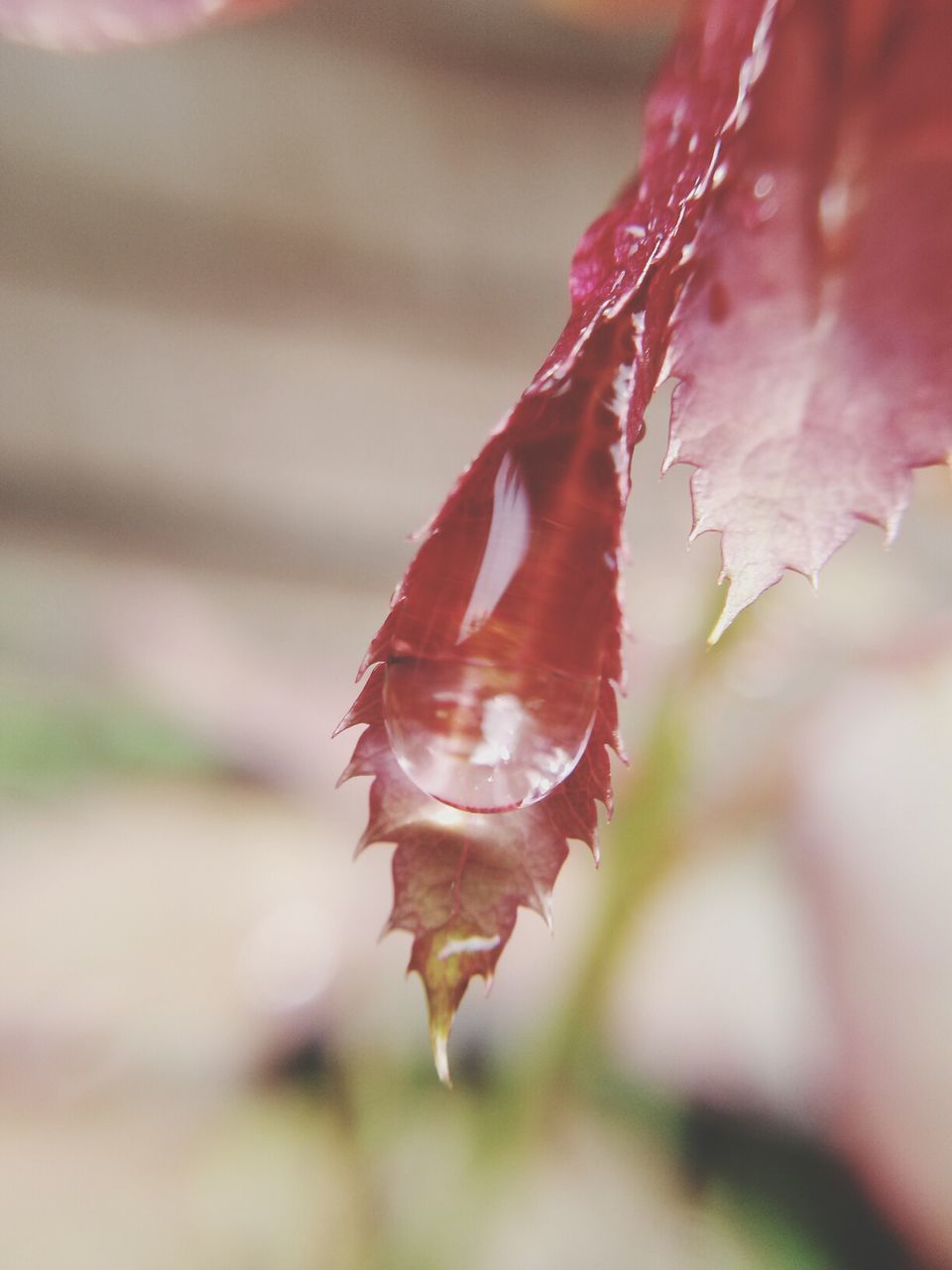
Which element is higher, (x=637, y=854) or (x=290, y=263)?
(x=290, y=263)

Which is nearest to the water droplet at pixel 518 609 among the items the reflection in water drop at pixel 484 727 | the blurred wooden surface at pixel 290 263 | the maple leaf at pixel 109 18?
the reflection in water drop at pixel 484 727

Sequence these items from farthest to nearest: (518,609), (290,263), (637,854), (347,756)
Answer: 1. (290,263)
2. (347,756)
3. (637,854)
4. (518,609)

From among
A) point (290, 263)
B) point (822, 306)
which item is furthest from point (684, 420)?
point (290, 263)

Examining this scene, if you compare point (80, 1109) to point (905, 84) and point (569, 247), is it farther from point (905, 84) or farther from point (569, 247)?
point (569, 247)

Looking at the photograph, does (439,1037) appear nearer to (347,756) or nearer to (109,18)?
(109,18)

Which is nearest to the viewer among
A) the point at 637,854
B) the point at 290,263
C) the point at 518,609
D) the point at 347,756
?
the point at 518,609

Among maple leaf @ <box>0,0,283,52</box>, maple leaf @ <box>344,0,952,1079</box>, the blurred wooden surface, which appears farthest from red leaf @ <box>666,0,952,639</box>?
the blurred wooden surface

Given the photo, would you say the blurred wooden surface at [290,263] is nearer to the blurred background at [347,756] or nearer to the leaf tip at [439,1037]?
the blurred background at [347,756]

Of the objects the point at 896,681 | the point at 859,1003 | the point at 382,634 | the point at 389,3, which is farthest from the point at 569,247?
the point at 382,634

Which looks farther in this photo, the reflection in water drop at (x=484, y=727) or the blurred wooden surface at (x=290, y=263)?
the blurred wooden surface at (x=290, y=263)
